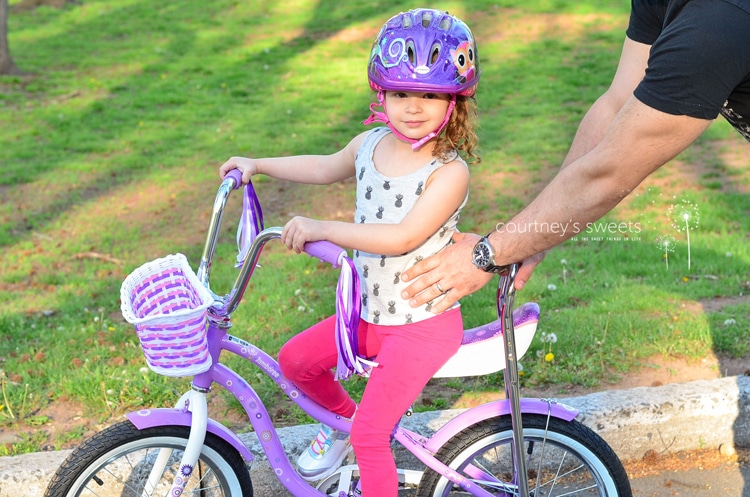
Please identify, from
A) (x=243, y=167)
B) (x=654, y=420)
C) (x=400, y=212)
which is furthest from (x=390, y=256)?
(x=654, y=420)

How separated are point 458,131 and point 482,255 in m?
0.39

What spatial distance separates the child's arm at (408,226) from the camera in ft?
7.39

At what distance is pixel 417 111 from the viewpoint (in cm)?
244

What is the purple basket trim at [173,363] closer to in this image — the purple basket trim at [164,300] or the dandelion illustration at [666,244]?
the purple basket trim at [164,300]

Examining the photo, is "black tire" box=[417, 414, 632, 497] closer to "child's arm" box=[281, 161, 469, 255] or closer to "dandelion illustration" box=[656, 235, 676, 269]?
"child's arm" box=[281, 161, 469, 255]

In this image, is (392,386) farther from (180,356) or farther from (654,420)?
(654,420)

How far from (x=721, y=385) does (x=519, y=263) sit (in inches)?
63.8

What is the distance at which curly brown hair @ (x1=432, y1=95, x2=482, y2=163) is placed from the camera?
2.48 m

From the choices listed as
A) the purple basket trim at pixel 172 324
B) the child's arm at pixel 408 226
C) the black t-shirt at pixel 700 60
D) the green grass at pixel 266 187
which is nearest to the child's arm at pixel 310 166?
the child's arm at pixel 408 226

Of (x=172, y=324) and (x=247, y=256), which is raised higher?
(x=247, y=256)

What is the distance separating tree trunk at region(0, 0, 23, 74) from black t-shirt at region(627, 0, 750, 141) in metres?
9.97

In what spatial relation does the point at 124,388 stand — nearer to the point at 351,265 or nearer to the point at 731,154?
the point at 351,265

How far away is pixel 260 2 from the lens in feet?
51.8

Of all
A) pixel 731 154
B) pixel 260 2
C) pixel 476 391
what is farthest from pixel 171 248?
pixel 260 2
